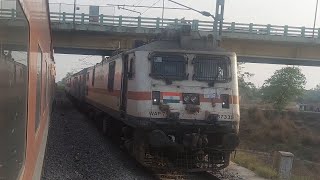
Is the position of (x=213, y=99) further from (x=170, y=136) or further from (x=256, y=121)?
(x=256, y=121)

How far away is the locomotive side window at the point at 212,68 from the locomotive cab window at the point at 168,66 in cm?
30

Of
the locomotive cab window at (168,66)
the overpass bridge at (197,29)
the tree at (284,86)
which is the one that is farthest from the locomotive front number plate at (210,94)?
the tree at (284,86)

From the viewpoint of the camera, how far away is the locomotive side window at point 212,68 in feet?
33.7

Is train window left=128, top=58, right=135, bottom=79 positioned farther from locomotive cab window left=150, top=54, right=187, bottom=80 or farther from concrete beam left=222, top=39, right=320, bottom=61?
concrete beam left=222, top=39, right=320, bottom=61

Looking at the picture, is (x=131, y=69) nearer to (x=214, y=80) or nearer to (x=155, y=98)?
(x=155, y=98)

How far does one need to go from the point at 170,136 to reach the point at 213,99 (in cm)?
125

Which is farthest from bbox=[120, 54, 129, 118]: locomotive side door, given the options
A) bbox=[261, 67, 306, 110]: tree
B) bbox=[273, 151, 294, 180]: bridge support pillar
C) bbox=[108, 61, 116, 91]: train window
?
bbox=[261, 67, 306, 110]: tree

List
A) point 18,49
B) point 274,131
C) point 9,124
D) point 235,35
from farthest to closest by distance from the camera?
point 274,131 < point 235,35 < point 18,49 < point 9,124

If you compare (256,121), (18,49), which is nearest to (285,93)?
(256,121)

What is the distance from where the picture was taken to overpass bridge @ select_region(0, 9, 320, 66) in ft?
113

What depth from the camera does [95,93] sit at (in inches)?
740

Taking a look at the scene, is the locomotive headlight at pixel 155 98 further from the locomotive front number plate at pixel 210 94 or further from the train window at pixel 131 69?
the locomotive front number plate at pixel 210 94

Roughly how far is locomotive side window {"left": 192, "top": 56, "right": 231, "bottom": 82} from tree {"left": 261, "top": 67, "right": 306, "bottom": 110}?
51762 millimetres

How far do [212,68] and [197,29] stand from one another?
24.2 meters
